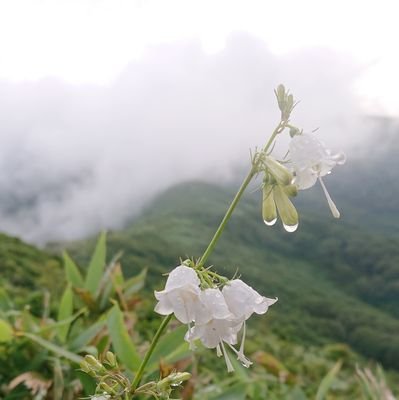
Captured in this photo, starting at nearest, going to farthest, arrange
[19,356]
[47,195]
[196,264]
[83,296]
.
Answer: [196,264]
[19,356]
[83,296]
[47,195]

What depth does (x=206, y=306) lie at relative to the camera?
83 cm

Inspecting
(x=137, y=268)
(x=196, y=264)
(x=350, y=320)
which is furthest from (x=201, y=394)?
(x=350, y=320)

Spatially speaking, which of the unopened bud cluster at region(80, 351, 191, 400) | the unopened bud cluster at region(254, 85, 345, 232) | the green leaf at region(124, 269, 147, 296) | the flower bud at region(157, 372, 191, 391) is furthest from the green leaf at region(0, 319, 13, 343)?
the unopened bud cluster at region(254, 85, 345, 232)

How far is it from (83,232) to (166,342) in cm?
12623

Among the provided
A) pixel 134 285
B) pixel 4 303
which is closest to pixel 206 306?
pixel 4 303

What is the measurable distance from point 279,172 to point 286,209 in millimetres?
86

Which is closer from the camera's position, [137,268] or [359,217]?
[137,268]

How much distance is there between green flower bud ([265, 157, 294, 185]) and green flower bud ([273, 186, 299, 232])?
0.05m

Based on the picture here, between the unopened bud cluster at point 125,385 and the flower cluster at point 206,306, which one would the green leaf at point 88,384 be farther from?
the flower cluster at point 206,306

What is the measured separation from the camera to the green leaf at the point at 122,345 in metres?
1.75

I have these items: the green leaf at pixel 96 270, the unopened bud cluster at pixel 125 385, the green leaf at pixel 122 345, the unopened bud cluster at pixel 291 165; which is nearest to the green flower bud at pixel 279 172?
the unopened bud cluster at pixel 291 165

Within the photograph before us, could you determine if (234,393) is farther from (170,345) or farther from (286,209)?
(286,209)

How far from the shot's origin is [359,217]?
121 meters

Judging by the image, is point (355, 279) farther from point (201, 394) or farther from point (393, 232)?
point (201, 394)
